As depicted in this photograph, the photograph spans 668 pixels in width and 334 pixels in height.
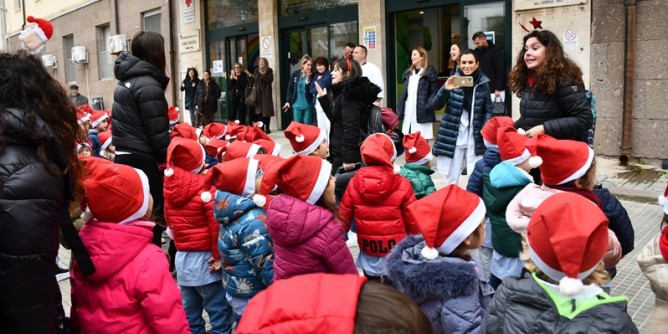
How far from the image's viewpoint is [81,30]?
2398 centimetres

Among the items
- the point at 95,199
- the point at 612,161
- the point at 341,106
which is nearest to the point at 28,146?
the point at 95,199

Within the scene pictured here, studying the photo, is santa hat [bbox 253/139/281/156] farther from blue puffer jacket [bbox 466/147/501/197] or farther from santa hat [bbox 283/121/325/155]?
blue puffer jacket [bbox 466/147/501/197]

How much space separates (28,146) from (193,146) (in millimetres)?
1943

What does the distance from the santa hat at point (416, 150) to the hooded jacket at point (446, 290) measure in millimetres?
2335

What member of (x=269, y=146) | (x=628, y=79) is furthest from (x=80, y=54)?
(x=628, y=79)

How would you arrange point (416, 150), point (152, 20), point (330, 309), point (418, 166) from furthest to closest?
point (152, 20) → point (416, 150) → point (418, 166) → point (330, 309)

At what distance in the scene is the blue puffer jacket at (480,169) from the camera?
4453 mm

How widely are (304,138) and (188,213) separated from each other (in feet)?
4.87

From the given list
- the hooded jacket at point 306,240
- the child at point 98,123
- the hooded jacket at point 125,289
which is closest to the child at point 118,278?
the hooded jacket at point 125,289

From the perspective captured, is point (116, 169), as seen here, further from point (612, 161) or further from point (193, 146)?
point (612, 161)

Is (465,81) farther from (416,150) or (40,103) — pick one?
(40,103)

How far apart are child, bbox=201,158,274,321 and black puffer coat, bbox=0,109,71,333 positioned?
1.26 meters

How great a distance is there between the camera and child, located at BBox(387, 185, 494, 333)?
2.56m

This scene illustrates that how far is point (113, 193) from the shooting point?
9.04 feet
